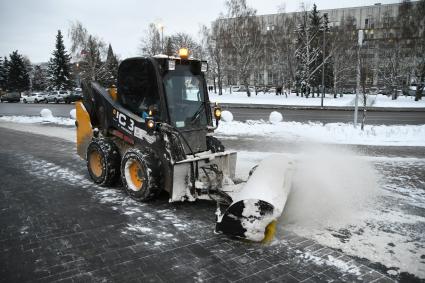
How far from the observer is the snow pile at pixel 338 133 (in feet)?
44.9

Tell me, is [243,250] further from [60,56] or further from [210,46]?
[60,56]

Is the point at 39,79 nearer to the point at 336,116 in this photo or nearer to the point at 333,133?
the point at 336,116

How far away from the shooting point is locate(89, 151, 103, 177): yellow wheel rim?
7720 mm

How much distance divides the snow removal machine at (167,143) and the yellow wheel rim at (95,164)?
0.02 meters

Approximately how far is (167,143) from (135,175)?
1.11 metres

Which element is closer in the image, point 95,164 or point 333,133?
point 95,164

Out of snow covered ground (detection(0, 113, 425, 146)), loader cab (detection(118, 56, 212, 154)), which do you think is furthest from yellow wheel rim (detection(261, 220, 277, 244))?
snow covered ground (detection(0, 113, 425, 146))

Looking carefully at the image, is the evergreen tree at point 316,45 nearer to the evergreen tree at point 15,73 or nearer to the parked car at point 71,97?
the parked car at point 71,97

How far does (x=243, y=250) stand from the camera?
4.90 meters

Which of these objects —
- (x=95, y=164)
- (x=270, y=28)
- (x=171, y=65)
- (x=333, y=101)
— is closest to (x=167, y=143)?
(x=171, y=65)

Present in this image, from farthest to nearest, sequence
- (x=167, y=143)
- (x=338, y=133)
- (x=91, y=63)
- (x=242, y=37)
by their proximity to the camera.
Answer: (x=91, y=63) < (x=242, y=37) < (x=338, y=133) < (x=167, y=143)

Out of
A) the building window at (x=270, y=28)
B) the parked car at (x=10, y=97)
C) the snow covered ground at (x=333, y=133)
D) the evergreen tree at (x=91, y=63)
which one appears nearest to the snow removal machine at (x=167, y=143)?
the snow covered ground at (x=333, y=133)

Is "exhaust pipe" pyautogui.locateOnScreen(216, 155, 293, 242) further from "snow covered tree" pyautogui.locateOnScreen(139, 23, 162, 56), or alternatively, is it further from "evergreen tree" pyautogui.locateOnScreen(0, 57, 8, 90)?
"evergreen tree" pyautogui.locateOnScreen(0, 57, 8, 90)

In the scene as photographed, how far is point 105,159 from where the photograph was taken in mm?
7250
